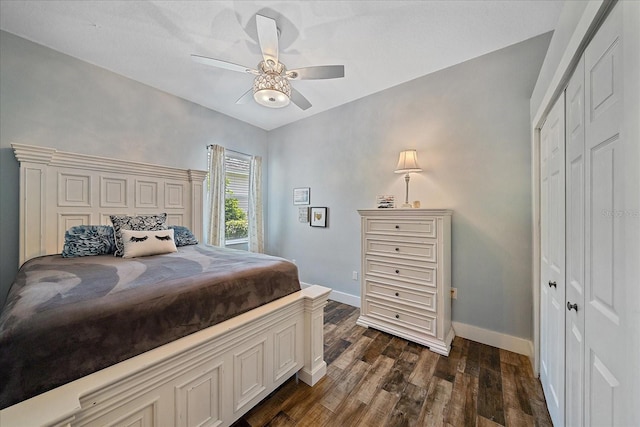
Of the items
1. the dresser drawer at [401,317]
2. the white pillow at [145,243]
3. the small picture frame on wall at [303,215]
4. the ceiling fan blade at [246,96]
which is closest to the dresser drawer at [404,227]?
the dresser drawer at [401,317]

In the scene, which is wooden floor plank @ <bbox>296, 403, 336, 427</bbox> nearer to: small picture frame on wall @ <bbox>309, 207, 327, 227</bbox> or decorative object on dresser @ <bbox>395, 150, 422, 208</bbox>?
decorative object on dresser @ <bbox>395, 150, 422, 208</bbox>

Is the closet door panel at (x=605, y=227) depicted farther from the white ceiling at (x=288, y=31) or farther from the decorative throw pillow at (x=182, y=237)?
the decorative throw pillow at (x=182, y=237)

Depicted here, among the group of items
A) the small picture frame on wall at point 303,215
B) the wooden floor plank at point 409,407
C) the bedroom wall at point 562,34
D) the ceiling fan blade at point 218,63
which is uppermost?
the ceiling fan blade at point 218,63

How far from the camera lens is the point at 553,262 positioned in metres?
1.42

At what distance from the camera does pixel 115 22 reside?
1.91 m

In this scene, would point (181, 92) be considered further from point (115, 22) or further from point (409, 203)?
point (409, 203)

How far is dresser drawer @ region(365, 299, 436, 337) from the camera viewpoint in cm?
221

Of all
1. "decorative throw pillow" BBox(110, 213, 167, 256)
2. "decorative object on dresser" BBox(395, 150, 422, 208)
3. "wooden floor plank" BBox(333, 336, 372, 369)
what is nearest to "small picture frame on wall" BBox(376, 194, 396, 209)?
"decorative object on dresser" BBox(395, 150, 422, 208)

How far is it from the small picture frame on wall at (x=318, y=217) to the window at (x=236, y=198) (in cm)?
123

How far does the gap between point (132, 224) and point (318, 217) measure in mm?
2229

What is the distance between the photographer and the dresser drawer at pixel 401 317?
2207mm

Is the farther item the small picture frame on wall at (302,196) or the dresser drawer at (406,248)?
the small picture frame on wall at (302,196)

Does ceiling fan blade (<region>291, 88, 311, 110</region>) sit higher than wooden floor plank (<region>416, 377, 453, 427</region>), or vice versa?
ceiling fan blade (<region>291, 88, 311, 110</region>)

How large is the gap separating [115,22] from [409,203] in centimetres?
317
